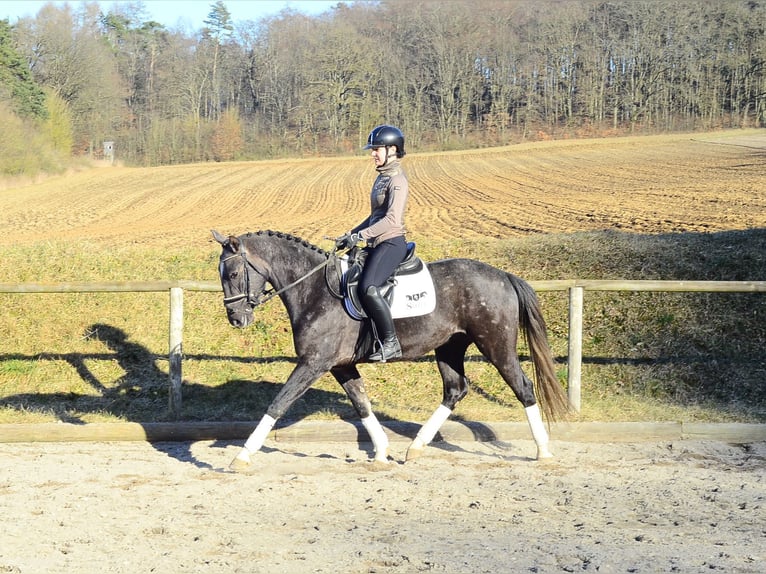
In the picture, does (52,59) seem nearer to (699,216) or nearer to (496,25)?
(496,25)

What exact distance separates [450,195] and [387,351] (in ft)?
108

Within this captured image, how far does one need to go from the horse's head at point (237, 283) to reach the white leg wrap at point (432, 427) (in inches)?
75.0

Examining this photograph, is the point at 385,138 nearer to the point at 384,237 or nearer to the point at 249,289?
the point at 384,237

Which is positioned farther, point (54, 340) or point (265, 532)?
point (54, 340)

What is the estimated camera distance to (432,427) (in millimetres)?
7688

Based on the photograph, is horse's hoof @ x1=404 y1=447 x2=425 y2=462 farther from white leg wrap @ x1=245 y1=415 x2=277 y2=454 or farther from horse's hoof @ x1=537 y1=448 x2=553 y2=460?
white leg wrap @ x1=245 y1=415 x2=277 y2=454

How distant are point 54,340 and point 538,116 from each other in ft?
285

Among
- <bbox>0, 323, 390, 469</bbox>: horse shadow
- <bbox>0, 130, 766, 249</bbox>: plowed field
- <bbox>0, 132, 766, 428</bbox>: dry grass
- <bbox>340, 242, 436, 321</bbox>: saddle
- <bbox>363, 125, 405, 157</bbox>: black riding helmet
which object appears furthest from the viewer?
<bbox>0, 130, 766, 249</bbox>: plowed field

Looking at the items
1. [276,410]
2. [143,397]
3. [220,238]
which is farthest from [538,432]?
[143,397]

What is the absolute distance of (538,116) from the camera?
305 feet

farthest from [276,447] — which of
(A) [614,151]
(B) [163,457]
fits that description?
(A) [614,151]

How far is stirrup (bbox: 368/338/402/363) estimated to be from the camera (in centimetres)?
722

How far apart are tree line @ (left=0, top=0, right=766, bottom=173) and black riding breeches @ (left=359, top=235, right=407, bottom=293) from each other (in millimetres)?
66151

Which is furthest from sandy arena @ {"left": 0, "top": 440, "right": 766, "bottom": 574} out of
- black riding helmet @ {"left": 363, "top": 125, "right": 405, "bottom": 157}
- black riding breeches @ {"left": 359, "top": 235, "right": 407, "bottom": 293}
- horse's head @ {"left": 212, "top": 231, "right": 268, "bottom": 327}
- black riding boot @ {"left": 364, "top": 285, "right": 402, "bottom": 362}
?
black riding helmet @ {"left": 363, "top": 125, "right": 405, "bottom": 157}
